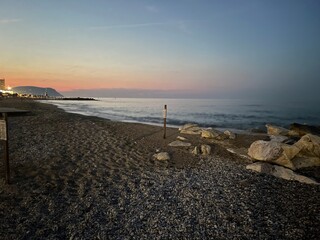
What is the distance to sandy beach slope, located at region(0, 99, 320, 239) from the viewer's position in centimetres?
499

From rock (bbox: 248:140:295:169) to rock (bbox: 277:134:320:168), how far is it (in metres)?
0.15

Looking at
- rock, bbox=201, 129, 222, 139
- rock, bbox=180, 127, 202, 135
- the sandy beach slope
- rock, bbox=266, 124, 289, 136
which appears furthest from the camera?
rock, bbox=266, 124, 289, 136

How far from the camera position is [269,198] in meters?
6.68

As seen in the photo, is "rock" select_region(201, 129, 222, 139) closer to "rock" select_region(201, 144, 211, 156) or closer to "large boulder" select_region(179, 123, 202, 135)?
"large boulder" select_region(179, 123, 202, 135)

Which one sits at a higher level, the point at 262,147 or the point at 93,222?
the point at 262,147

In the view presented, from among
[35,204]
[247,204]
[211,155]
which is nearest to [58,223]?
[35,204]

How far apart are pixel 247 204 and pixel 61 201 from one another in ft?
16.8

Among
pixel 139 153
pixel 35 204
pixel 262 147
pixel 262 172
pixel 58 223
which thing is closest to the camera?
pixel 58 223

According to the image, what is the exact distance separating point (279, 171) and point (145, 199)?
5656mm

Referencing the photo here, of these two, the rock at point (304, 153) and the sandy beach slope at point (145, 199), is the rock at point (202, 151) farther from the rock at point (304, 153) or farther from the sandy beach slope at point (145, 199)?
the rock at point (304, 153)

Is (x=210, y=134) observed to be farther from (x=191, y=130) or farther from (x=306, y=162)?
(x=306, y=162)

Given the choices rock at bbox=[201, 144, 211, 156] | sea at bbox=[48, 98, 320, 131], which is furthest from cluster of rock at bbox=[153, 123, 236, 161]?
sea at bbox=[48, 98, 320, 131]

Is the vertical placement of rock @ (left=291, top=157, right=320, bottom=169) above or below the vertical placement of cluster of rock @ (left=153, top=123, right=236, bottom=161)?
below

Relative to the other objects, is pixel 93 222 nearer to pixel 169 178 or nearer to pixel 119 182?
pixel 119 182
